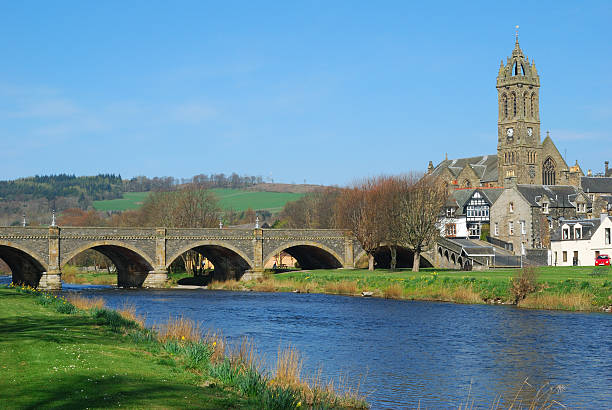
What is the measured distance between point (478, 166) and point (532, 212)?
3773 cm

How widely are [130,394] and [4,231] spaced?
59.0 m

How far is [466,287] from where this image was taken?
176 feet

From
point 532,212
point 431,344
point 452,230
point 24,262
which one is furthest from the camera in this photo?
point 452,230

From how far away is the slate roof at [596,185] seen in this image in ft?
361

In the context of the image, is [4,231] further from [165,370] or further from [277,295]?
[165,370]

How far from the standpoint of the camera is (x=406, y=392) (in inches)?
898

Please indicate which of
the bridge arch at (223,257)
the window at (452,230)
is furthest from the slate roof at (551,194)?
the bridge arch at (223,257)

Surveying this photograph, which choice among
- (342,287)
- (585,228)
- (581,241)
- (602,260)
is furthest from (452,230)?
(342,287)

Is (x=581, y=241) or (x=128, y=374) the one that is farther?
(x=581, y=241)

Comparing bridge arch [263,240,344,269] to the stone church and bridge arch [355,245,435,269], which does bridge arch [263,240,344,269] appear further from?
the stone church

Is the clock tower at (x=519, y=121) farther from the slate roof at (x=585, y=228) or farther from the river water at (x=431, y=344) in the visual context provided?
the river water at (x=431, y=344)

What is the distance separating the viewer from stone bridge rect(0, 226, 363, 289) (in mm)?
70500

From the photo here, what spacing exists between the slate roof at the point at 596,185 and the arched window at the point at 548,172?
25.3 feet

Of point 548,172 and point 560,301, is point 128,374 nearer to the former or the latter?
point 560,301
